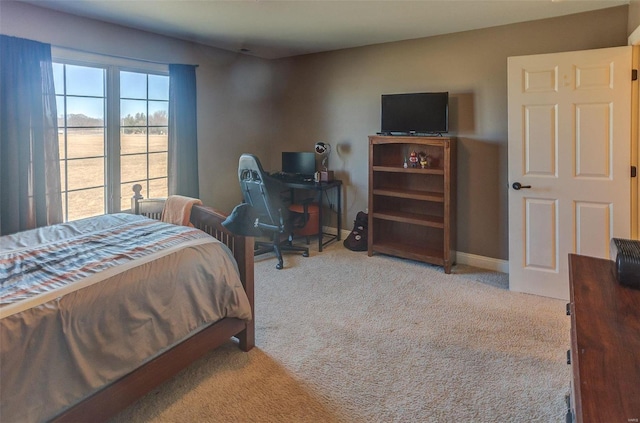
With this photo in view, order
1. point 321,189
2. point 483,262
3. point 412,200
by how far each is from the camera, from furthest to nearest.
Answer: point 321,189 < point 412,200 < point 483,262

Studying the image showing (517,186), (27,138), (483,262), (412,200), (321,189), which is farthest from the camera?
(321,189)

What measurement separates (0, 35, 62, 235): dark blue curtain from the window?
0.67ft

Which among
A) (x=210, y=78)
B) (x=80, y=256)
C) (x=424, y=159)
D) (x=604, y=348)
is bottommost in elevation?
(x=604, y=348)

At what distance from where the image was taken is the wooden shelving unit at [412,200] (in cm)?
400

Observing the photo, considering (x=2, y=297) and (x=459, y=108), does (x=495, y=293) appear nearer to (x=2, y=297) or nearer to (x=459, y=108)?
(x=459, y=108)

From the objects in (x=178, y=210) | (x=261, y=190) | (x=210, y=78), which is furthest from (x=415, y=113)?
(x=178, y=210)

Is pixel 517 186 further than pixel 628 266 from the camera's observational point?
Yes

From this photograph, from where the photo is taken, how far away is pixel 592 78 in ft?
10.1

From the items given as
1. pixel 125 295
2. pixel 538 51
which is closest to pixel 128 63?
pixel 125 295

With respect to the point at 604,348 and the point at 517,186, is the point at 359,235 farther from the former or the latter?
the point at 604,348

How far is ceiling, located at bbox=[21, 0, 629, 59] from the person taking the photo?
10.3 ft

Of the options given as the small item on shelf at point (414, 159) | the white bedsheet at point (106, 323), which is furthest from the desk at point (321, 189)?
the white bedsheet at point (106, 323)

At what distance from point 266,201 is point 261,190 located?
0.13 meters

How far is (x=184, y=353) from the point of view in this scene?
2131 mm
